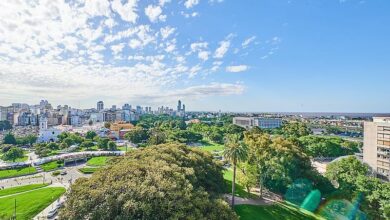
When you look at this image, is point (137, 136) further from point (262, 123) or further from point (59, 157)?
point (262, 123)

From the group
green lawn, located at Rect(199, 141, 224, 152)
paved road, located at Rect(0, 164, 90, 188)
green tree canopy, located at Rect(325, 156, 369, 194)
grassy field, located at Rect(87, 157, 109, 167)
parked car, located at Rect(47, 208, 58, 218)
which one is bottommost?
paved road, located at Rect(0, 164, 90, 188)

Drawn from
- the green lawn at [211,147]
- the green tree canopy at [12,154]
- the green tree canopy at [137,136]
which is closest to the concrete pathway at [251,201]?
the green lawn at [211,147]

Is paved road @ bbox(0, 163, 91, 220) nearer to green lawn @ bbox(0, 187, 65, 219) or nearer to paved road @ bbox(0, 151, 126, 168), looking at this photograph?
green lawn @ bbox(0, 187, 65, 219)

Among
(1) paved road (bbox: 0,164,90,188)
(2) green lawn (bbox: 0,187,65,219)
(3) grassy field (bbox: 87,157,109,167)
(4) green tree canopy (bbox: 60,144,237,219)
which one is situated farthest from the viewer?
(3) grassy field (bbox: 87,157,109,167)

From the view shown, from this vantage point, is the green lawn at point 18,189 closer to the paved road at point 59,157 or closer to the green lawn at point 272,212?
the paved road at point 59,157

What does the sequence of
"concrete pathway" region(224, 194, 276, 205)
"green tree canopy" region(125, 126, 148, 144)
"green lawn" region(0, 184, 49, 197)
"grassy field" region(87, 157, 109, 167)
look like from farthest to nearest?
"green tree canopy" region(125, 126, 148, 144) → "grassy field" region(87, 157, 109, 167) → "green lawn" region(0, 184, 49, 197) → "concrete pathway" region(224, 194, 276, 205)

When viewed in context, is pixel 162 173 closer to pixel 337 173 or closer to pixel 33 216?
pixel 33 216

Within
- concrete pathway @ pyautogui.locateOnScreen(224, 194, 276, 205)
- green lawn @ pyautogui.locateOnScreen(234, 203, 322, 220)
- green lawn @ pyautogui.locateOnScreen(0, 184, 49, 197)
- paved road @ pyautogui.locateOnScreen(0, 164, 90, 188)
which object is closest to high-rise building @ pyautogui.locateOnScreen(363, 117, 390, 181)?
green lawn @ pyautogui.locateOnScreen(234, 203, 322, 220)
